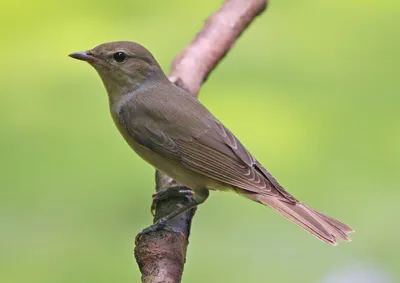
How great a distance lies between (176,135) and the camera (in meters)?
2.47

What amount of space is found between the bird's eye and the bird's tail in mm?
509

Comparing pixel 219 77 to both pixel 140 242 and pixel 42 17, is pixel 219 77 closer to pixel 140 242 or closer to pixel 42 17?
pixel 42 17

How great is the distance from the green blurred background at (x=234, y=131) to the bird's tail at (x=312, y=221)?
710 mm

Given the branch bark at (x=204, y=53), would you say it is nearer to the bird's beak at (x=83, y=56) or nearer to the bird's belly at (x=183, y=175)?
the bird's belly at (x=183, y=175)

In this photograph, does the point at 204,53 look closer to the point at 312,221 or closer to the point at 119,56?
the point at 119,56

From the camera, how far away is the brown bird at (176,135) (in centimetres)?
236

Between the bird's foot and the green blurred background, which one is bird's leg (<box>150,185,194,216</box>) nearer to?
the bird's foot

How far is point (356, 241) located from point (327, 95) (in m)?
0.82

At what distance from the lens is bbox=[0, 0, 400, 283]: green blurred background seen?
3.05m

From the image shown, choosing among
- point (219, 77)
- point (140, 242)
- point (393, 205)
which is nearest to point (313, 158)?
point (393, 205)

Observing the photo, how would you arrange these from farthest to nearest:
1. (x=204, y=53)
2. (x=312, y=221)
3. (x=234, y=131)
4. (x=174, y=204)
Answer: (x=234, y=131) → (x=204, y=53) → (x=174, y=204) → (x=312, y=221)

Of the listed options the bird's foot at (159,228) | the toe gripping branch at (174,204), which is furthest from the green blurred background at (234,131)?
the bird's foot at (159,228)

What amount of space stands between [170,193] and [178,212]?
0.14 meters

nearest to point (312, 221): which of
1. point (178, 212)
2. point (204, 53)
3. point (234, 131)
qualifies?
point (178, 212)
